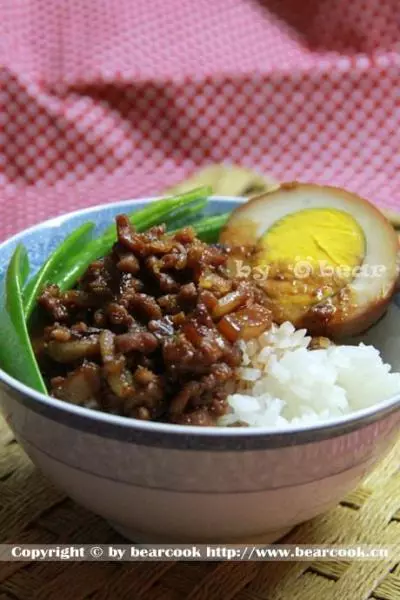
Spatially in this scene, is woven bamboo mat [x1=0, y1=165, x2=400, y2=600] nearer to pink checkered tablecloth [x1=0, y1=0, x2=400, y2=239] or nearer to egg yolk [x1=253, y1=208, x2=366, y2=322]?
egg yolk [x1=253, y1=208, x2=366, y2=322]

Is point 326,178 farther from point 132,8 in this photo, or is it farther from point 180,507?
point 180,507

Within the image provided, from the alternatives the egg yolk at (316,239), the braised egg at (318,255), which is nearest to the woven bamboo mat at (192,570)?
the braised egg at (318,255)

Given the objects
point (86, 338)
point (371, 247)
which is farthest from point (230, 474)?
point (371, 247)

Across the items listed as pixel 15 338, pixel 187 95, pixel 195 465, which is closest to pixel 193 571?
pixel 195 465

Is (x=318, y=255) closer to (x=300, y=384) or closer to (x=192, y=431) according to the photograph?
(x=300, y=384)

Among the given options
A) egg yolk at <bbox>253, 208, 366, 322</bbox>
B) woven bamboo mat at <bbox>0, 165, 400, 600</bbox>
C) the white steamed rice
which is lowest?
woven bamboo mat at <bbox>0, 165, 400, 600</bbox>

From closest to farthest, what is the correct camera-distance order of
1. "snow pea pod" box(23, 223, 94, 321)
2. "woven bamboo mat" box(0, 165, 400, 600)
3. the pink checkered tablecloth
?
1. "woven bamboo mat" box(0, 165, 400, 600)
2. "snow pea pod" box(23, 223, 94, 321)
3. the pink checkered tablecloth

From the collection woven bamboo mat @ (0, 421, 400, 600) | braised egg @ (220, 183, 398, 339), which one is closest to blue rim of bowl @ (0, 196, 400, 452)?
woven bamboo mat @ (0, 421, 400, 600)

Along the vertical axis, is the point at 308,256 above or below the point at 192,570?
above
